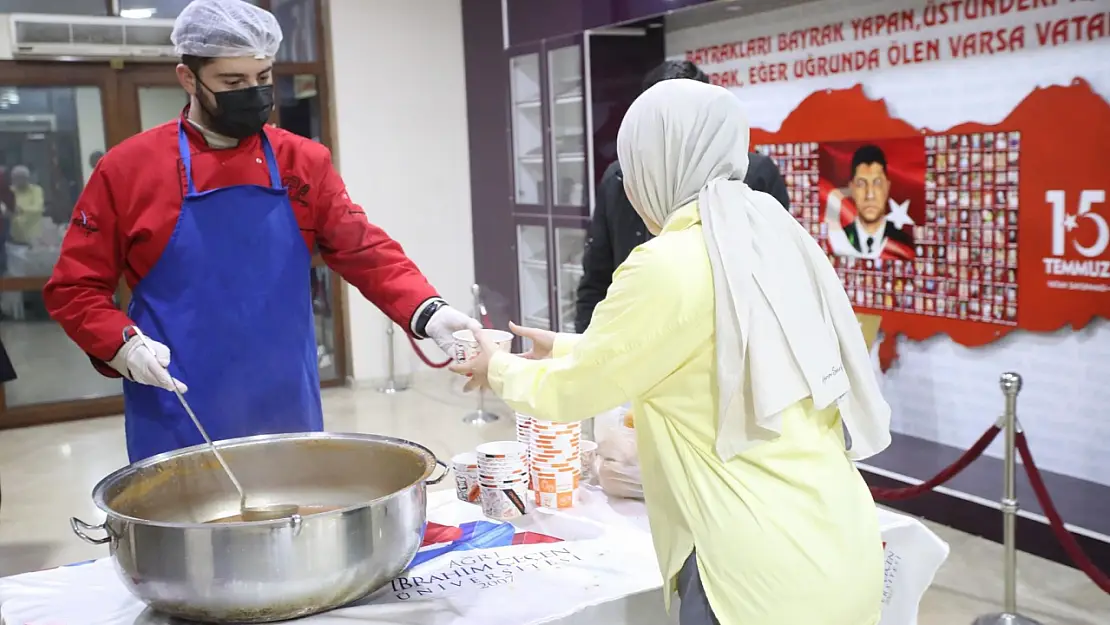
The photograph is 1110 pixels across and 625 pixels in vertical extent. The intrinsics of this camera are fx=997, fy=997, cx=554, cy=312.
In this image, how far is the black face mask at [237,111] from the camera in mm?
2012

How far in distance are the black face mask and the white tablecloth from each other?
867 millimetres

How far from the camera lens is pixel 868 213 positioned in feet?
14.8

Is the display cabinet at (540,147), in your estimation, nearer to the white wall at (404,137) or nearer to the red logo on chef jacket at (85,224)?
the white wall at (404,137)

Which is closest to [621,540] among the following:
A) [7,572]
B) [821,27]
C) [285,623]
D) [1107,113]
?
A: [285,623]

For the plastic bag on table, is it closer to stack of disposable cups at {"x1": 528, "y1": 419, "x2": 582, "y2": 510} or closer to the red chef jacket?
stack of disposable cups at {"x1": 528, "y1": 419, "x2": 582, "y2": 510}

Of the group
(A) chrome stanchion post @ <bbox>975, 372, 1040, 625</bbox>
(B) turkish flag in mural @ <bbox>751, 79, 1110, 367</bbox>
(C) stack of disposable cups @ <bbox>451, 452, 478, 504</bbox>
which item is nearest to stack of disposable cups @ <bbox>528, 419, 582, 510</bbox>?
(C) stack of disposable cups @ <bbox>451, 452, 478, 504</bbox>

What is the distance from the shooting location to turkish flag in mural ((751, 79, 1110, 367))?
3.61 meters

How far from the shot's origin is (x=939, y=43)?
4.09 meters

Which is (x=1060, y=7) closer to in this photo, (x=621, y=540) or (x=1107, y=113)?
(x=1107, y=113)

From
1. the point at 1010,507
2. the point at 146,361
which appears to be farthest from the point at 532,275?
the point at 146,361

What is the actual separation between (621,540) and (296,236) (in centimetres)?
92

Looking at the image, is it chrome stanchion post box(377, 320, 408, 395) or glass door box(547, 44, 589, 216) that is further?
chrome stanchion post box(377, 320, 408, 395)

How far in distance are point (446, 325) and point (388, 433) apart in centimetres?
377

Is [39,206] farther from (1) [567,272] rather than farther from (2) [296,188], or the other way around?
(2) [296,188]
